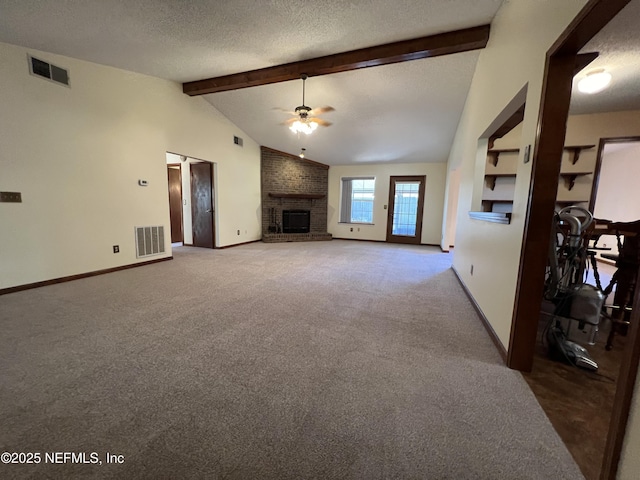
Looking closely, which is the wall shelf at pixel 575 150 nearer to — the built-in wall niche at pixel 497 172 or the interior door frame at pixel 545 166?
the built-in wall niche at pixel 497 172

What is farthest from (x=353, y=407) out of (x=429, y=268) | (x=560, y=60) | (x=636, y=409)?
(x=429, y=268)

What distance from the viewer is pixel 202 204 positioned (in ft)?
19.4

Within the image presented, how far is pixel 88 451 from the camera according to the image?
108cm

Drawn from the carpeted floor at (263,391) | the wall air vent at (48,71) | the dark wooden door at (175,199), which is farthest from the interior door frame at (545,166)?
the dark wooden door at (175,199)

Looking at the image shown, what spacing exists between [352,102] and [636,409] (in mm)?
5026

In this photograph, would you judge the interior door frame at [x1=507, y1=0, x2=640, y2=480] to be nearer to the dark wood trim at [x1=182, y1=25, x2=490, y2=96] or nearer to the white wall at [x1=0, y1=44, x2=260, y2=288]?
the dark wood trim at [x1=182, y1=25, x2=490, y2=96]

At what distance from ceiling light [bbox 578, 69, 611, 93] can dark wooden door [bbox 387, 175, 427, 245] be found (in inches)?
196

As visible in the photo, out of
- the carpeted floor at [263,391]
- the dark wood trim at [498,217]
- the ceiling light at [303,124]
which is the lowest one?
the carpeted floor at [263,391]

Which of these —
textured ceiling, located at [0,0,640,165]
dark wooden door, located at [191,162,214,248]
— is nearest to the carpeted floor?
textured ceiling, located at [0,0,640,165]

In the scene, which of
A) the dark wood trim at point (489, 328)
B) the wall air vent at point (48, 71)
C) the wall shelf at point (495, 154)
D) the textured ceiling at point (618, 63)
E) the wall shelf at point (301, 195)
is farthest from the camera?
the wall shelf at point (301, 195)

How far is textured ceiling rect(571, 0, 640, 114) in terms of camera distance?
173 centimetres

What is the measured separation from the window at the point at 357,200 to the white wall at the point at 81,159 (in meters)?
4.64

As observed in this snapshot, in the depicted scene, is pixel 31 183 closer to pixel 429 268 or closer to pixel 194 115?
pixel 194 115

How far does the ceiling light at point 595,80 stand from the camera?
2.29m
